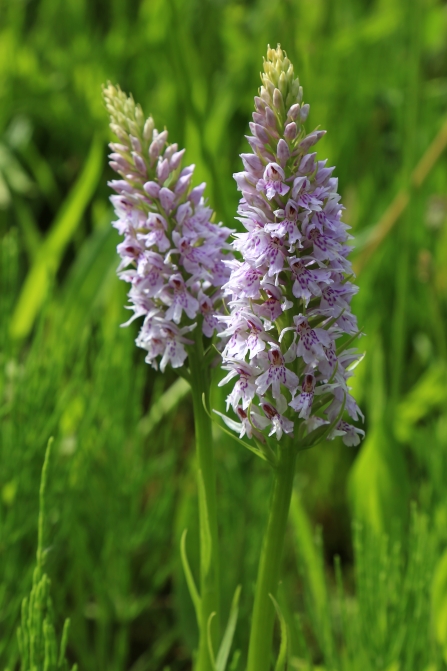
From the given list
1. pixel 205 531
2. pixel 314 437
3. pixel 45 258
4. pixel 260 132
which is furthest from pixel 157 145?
pixel 45 258

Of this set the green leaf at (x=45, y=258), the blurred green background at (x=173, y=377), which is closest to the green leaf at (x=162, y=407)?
the blurred green background at (x=173, y=377)

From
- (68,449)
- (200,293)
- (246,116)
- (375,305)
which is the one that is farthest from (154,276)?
(246,116)

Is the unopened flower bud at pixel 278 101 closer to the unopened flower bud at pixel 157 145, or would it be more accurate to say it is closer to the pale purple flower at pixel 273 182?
the pale purple flower at pixel 273 182

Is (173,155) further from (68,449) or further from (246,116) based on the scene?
(246,116)

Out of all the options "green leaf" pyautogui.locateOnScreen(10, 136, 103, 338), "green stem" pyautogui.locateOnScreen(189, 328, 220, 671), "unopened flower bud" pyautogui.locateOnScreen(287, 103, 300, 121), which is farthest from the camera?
"green leaf" pyautogui.locateOnScreen(10, 136, 103, 338)

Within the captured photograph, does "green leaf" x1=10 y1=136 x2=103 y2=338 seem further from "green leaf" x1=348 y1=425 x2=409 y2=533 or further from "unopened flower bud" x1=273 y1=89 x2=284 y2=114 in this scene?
"unopened flower bud" x1=273 y1=89 x2=284 y2=114

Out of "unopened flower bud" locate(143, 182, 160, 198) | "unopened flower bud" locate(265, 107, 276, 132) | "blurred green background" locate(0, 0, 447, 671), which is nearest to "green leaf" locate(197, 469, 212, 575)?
"blurred green background" locate(0, 0, 447, 671)

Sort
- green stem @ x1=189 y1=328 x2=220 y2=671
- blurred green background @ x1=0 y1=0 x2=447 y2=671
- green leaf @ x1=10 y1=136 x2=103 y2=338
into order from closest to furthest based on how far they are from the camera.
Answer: green stem @ x1=189 y1=328 x2=220 y2=671 < blurred green background @ x1=0 y1=0 x2=447 y2=671 < green leaf @ x1=10 y1=136 x2=103 y2=338
